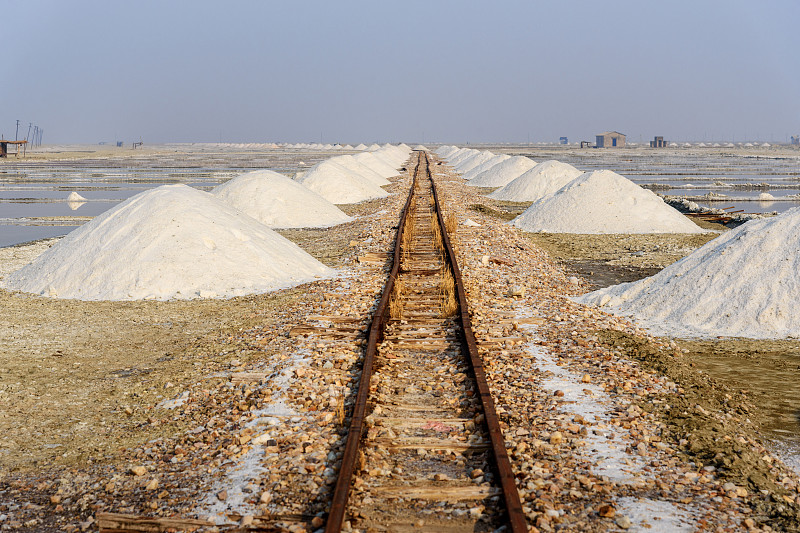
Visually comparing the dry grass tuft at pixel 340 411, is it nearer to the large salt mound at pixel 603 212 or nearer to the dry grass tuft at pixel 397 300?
the dry grass tuft at pixel 397 300

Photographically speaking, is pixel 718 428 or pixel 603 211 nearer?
pixel 718 428

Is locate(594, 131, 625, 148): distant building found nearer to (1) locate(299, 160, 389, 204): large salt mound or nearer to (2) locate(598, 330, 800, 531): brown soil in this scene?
(1) locate(299, 160, 389, 204): large salt mound

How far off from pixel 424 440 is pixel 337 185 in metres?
26.9

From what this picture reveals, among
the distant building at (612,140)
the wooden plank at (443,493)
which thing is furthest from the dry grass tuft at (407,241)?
the distant building at (612,140)

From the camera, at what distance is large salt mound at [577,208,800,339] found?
29.8 ft

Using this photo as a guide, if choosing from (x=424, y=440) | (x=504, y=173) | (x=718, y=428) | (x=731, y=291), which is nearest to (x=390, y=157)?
(x=504, y=173)

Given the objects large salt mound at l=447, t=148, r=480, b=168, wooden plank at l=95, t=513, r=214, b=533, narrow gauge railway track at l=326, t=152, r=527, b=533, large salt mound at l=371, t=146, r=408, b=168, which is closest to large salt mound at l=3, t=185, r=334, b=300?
narrow gauge railway track at l=326, t=152, r=527, b=533

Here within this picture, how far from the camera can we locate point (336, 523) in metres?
3.93

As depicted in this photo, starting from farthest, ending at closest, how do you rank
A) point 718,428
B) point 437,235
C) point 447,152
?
1. point 447,152
2. point 437,235
3. point 718,428

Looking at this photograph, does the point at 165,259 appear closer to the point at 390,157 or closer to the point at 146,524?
the point at 146,524

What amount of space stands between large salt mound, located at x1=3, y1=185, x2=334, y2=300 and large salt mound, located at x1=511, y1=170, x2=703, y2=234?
9497mm

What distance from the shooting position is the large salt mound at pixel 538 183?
103 feet

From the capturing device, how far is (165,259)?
1220 centimetres

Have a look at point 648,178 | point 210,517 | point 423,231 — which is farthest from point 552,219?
point 648,178
